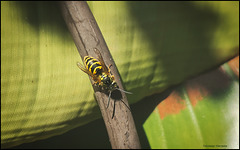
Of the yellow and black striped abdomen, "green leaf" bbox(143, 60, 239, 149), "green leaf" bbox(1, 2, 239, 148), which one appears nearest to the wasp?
the yellow and black striped abdomen

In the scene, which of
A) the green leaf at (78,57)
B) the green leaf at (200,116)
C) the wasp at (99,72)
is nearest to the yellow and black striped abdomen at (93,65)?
the wasp at (99,72)

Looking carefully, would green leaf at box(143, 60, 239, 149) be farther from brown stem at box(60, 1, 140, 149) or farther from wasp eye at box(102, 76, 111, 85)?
brown stem at box(60, 1, 140, 149)

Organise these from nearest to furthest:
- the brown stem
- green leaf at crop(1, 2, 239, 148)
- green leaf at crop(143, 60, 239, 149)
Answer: the brown stem
green leaf at crop(1, 2, 239, 148)
green leaf at crop(143, 60, 239, 149)

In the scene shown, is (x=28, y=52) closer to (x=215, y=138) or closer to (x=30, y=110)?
(x=30, y=110)

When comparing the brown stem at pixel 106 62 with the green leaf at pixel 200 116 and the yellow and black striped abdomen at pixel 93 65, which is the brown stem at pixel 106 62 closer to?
the yellow and black striped abdomen at pixel 93 65

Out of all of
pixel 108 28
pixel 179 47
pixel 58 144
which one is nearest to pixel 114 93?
pixel 108 28

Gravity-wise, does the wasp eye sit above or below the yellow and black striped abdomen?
below

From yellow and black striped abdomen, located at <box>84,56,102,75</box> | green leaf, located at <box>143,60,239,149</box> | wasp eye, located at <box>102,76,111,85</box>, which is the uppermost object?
yellow and black striped abdomen, located at <box>84,56,102,75</box>

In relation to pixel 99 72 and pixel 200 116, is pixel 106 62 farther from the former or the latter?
pixel 200 116
